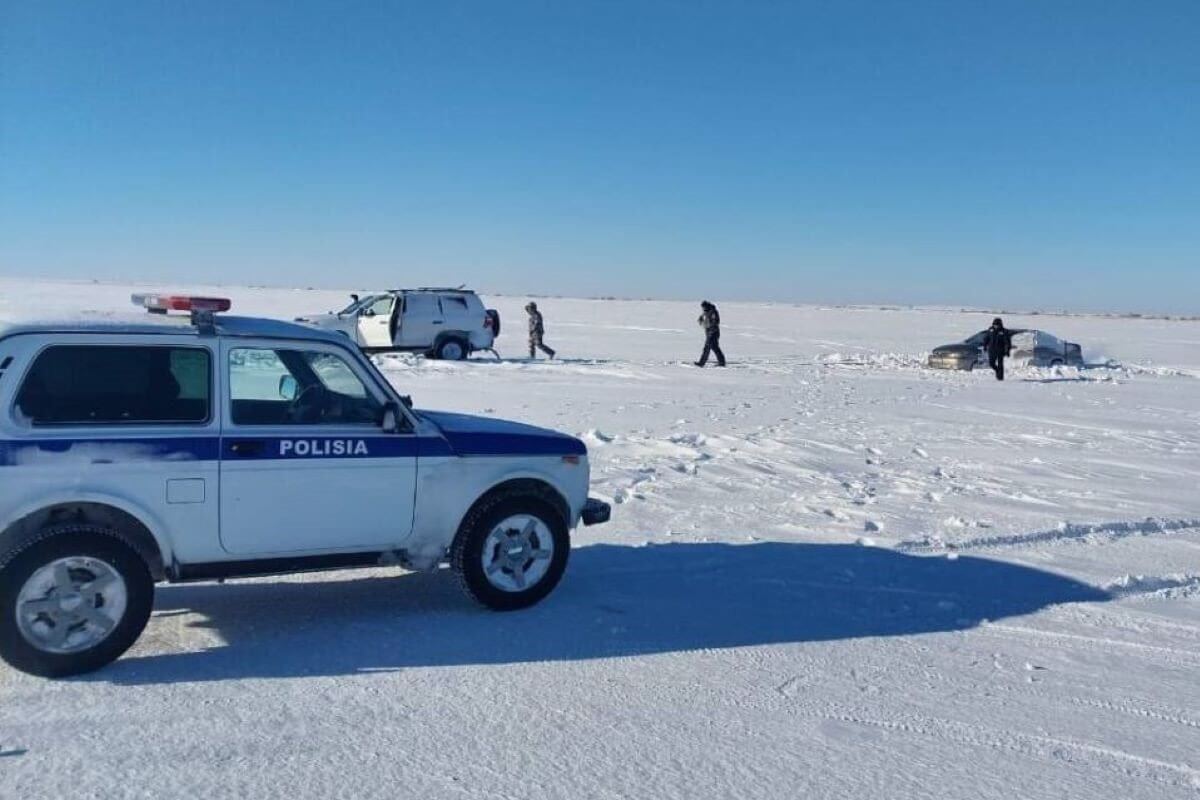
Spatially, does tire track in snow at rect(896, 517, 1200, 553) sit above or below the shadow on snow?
above

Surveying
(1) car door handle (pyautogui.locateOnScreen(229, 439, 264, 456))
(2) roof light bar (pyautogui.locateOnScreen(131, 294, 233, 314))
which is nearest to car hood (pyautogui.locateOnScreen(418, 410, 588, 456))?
(1) car door handle (pyautogui.locateOnScreen(229, 439, 264, 456))

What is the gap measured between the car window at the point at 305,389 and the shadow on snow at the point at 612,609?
3.78ft

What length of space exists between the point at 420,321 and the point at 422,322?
0.06 metres

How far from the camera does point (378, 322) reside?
84.7 feet

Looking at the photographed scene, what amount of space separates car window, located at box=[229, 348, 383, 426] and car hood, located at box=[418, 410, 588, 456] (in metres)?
0.49

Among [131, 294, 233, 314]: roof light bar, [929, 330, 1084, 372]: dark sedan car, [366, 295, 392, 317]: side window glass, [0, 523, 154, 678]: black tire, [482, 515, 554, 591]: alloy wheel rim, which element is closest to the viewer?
[0, 523, 154, 678]: black tire

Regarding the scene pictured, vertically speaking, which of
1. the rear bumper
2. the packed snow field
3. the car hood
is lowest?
the packed snow field

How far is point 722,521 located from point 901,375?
18.4 metres

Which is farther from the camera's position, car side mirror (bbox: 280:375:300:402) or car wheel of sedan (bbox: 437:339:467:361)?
car wheel of sedan (bbox: 437:339:467:361)

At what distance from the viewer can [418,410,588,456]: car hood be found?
6.12 meters

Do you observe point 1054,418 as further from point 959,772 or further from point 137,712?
point 137,712

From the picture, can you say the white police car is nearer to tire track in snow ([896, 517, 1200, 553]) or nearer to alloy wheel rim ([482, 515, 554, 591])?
alloy wheel rim ([482, 515, 554, 591])

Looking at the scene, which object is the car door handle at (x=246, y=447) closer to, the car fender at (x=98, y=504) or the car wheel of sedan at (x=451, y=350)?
the car fender at (x=98, y=504)

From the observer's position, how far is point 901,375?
26.0m
